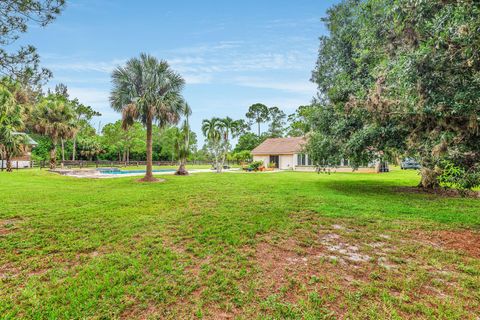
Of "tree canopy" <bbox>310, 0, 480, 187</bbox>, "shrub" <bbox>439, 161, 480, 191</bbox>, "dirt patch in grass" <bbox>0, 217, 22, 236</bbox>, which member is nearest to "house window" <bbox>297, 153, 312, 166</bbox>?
"tree canopy" <bbox>310, 0, 480, 187</bbox>

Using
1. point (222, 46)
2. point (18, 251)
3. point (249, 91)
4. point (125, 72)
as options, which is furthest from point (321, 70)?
point (249, 91)

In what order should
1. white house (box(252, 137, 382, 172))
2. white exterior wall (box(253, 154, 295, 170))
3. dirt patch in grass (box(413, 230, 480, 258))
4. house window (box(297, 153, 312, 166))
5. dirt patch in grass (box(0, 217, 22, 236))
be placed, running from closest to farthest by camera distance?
1. dirt patch in grass (box(413, 230, 480, 258))
2. dirt patch in grass (box(0, 217, 22, 236))
3. house window (box(297, 153, 312, 166))
4. white house (box(252, 137, 382, 172))
5. white exterior wall (box(253, 154, 295, 170))

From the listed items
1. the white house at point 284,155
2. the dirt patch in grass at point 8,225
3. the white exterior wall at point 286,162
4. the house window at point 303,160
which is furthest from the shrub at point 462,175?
the white exterior wall at point 286,162

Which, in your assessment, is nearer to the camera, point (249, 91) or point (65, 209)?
point (65, 209)

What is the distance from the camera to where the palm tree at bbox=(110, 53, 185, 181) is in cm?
A: 1398

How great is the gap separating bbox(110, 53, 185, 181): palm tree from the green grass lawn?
316 inches

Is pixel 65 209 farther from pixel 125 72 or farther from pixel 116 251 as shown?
pixel 125 72

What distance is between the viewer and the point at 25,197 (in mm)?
9062

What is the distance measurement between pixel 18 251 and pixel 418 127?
8104 millimetres

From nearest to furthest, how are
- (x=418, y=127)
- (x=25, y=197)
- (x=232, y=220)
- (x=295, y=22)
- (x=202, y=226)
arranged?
(x=418, y=127)
(x=202, y=226)
(x=232, y=220)
(x=25, y=197)
(x=295, y=22)

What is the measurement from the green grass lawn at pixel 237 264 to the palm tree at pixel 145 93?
803 cm

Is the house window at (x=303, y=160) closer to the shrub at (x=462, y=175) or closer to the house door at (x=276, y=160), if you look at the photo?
the house door at (x=276, y=160)

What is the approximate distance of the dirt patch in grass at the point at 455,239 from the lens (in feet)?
14.6

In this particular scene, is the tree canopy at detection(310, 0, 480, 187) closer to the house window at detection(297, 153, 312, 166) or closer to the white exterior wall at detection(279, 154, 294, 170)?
the house window at detection(297, 153, 312, 166)
